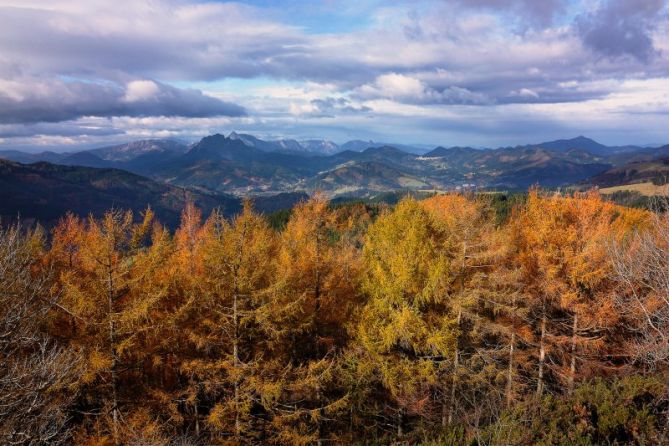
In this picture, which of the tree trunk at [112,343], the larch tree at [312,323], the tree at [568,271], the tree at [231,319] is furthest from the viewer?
the tree at [568,271]

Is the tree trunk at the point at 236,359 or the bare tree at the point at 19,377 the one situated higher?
the bare tree at the point at 19,377

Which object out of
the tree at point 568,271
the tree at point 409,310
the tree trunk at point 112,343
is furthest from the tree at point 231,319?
the tree at point 568,271

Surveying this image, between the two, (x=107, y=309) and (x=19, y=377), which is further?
(x=107, y=309)

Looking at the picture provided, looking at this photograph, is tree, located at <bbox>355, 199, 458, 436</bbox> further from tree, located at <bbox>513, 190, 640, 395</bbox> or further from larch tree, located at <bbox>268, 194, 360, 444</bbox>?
tree, located at <bbox>513, 190, 640, 395</bbox>

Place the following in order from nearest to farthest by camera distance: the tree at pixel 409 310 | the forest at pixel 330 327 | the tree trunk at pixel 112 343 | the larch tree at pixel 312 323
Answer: the forest at pixel 330 327 → the tree trunk at pixel 112 343 → the tree at pixel 409 310 → the larch tree at pixel 312 323

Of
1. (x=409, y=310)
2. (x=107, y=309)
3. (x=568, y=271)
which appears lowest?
(x=409, y=310)

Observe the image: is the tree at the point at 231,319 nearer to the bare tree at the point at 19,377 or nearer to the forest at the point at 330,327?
the forest at the point at 330,327

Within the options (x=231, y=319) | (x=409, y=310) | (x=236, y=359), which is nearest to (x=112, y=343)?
(x=231, y=319)

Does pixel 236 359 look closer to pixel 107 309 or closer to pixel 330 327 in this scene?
pixel 107 309

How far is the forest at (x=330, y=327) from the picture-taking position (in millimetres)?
13945

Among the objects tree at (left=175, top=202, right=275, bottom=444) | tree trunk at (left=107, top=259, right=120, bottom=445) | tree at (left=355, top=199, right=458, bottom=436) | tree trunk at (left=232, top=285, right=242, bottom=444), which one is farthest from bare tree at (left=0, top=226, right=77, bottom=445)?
tree at (left=355, top=199, right=458, bottom=436)

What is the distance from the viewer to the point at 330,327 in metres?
21.9

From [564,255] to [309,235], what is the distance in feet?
44.0

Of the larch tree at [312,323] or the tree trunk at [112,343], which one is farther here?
the larch tree at [312,323]
